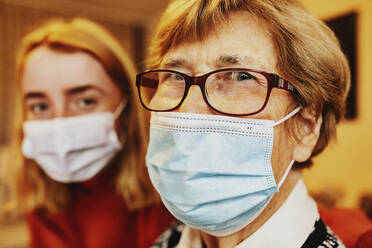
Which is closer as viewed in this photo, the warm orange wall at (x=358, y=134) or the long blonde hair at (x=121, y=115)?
the long blonde hair at (x=121, y=115)

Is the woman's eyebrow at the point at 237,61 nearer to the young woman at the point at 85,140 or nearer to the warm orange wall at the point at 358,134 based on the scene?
the young woman at the point at 85,140

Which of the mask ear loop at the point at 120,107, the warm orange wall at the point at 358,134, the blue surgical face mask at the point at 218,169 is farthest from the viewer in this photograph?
the warm orange wall at the point at 358,134

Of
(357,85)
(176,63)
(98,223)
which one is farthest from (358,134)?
(176,63)

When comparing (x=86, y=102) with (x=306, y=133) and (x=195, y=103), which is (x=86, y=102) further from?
(x=306, y=133)

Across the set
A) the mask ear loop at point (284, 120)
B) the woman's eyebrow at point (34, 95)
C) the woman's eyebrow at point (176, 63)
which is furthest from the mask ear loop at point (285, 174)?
the woman's eyebrow at point (34, 95)

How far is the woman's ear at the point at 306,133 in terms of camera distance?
29.5 inches

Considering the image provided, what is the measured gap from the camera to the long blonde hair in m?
1.25

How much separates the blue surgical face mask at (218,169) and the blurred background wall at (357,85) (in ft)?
1.20

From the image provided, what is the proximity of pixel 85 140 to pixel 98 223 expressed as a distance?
1.22 feet

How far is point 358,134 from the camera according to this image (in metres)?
2.64

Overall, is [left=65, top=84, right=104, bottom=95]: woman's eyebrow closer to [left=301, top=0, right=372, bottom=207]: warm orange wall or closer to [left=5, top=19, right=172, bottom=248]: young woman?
[left=5, top=19, right=172, bottom=248]: young woman

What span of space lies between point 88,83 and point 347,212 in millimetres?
998

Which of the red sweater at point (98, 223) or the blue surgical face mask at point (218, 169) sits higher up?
the blue surgical face mask at point (218, 169)

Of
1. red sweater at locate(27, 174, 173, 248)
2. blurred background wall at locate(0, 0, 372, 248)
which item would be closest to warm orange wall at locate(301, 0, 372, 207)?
blurred background wall at locate(0, 0, 372, 248)
